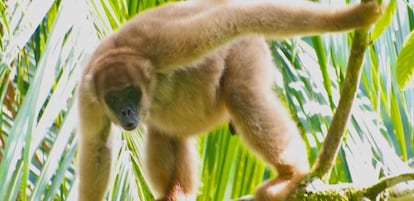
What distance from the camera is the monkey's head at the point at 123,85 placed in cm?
389

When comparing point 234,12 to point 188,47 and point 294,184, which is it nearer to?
point 188,47

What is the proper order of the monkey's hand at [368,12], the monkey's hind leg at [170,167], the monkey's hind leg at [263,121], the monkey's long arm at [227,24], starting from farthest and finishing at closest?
the monkey's hind leg at [170,167] → the monkey's hind leg at [263,121] → the monkey's long arm at [227,24] → the monkey's hand at [368,12]

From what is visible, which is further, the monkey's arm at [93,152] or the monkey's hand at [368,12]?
the monkey's arm at [93,152]

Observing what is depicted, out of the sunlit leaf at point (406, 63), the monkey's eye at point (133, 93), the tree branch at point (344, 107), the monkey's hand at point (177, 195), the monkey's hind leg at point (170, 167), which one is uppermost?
the monkey's eye at point (133, 93)

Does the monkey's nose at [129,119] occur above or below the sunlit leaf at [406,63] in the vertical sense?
above

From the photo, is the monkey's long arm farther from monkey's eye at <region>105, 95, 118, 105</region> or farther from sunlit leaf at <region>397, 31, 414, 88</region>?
sunlit leaf at <region>397, 31, 414, 88</region>

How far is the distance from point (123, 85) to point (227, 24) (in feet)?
2.33

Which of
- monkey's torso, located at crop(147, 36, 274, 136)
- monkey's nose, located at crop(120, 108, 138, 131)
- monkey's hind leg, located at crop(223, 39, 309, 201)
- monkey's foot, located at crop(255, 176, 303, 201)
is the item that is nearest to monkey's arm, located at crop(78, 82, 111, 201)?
monkey's nose, located at crop(120, 108, 138, 131)

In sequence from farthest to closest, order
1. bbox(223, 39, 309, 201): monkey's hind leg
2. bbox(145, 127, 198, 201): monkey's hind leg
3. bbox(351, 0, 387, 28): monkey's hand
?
bbox(145, 127, 198, 201): monkey's hind leg < bbox(223, 39, 309, 201): monkey's hind leg < bbox(351, 0, 387, 28): monkey's hand

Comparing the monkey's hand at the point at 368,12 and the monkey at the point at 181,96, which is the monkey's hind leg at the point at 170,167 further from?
the monkey's hand at the point at 368,12

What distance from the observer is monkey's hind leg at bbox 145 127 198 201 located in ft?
13.7

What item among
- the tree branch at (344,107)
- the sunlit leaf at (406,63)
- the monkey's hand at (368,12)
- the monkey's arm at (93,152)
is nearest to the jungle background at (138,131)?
the monkey's arm at (93,152)

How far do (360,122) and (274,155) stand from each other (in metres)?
0.53

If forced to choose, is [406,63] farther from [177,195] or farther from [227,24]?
[177,195]
